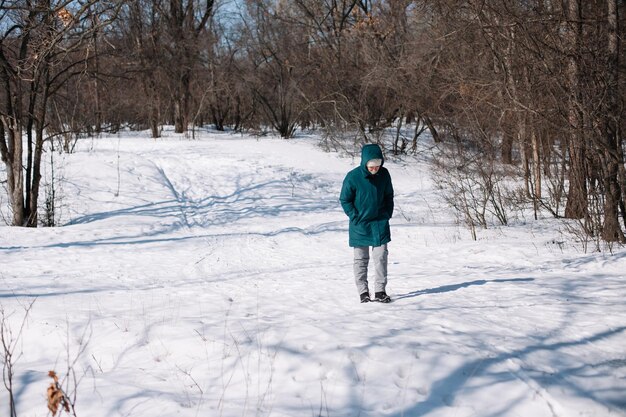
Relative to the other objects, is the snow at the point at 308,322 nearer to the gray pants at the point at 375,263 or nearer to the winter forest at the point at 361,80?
the gray pants at the point at 375,263

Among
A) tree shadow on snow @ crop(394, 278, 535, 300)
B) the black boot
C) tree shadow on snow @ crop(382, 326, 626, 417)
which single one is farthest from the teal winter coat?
tree shadow on snow @ crop(382, 326, 626, 417)

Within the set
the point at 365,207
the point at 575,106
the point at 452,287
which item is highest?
the point at 575,106

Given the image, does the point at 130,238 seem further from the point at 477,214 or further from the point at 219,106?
the point at 219,106

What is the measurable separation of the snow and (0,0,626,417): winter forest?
0.03 m

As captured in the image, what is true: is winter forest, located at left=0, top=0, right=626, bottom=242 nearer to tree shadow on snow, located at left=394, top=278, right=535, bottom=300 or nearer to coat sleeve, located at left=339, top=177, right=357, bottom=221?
tree shadow on snow, located at left=394, top=278, right=535, bottom=300

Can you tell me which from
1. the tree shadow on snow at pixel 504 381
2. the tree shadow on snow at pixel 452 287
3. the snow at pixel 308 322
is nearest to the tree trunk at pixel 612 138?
the snow at pixel 308 322

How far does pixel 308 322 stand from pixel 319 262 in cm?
447

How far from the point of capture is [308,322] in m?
5.62

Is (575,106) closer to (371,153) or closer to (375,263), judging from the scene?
(371,153)

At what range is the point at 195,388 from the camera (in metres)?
4.21

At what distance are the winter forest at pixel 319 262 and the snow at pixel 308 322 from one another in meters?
0.03

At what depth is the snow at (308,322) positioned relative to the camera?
3943 millimetres

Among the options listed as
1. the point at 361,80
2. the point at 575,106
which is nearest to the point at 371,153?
the point at 575,106

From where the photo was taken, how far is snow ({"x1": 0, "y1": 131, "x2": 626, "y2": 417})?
394cm
